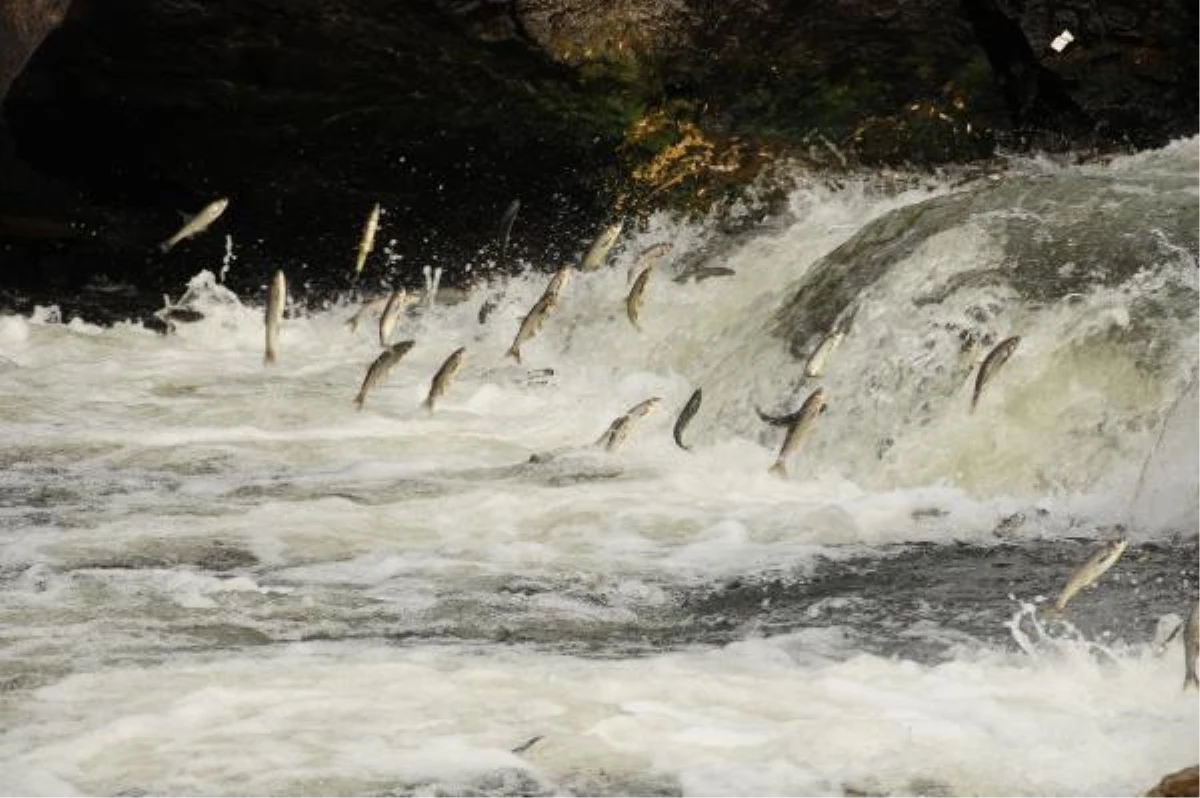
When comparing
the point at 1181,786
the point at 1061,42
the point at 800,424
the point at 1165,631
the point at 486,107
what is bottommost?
the point at 1165,631

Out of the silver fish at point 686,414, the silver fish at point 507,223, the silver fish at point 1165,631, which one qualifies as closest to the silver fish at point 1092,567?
the silver fish at point 1165,631

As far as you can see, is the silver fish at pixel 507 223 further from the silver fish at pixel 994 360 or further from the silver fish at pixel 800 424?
the silver fish at pixel 994 360

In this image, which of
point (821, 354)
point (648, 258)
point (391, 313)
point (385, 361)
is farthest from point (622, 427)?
point (391, 313)

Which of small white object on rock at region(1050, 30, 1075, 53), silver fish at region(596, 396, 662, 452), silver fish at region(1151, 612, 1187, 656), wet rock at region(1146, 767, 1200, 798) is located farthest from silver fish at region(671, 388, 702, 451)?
small white object on rock at region(1050, 30, 1075, 53)

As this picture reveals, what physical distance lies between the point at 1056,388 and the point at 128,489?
12.9ft

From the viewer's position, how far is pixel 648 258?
1014 centimetres

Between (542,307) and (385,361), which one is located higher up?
(542,307)

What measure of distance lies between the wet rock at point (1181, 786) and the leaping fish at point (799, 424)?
411cm

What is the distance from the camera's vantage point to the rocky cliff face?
42.0 ft

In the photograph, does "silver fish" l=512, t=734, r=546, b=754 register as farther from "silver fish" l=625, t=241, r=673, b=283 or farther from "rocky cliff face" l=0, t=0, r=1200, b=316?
"rocky cliff face" l=0, t=0, r=1200, b=316

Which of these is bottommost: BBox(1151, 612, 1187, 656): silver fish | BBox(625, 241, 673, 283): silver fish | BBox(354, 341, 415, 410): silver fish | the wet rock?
BBox(1151, 612, 1187, 656): silver fish

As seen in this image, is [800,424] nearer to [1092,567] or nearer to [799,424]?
[799,424]

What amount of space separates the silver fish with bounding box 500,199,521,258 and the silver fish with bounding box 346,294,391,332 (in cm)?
85

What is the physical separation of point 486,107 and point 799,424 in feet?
19.5
